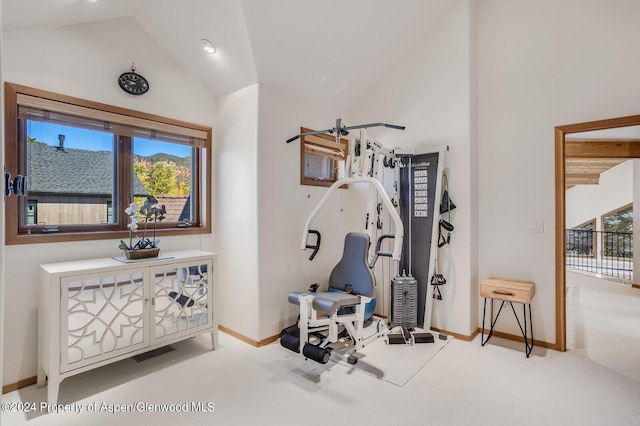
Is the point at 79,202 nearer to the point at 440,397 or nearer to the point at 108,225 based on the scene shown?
the point at 108,225

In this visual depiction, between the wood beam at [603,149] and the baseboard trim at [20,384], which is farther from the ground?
the wood beam at [603,149]

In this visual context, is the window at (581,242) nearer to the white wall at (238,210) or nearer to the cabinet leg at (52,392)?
the white wall at (238,210)

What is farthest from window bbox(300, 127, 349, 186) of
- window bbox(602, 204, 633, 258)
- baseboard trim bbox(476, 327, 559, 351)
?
window bbox(602, 204, 633, 258)

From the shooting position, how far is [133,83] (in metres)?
3.18

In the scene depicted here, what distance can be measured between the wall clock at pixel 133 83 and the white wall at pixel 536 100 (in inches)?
139

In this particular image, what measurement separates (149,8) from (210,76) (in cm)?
76

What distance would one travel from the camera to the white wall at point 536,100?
10.0ft

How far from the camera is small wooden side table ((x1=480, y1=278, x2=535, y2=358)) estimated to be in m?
3.25

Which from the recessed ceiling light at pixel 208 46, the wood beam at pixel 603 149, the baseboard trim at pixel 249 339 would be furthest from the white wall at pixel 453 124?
the wood beam at pixel 603 149

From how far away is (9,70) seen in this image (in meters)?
2.56

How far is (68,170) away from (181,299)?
1.52 metres

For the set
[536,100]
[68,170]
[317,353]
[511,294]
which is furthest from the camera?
[536,100]

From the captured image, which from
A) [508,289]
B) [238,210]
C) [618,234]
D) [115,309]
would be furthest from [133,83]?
[618,234]

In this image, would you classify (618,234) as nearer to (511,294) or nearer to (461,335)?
(511,294)
